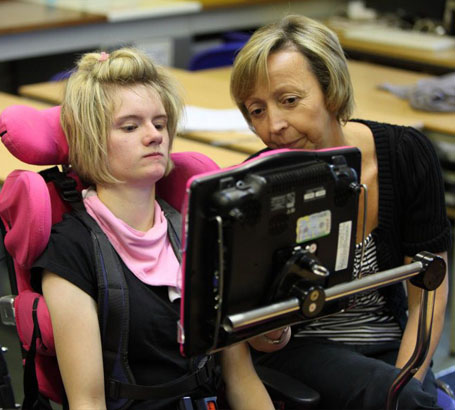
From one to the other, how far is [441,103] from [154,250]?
193cm

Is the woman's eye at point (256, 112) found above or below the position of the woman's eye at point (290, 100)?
below

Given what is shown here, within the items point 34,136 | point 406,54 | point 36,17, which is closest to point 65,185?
point 34,136

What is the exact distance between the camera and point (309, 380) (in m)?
1.81

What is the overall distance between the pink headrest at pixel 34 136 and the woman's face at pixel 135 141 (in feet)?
0.40

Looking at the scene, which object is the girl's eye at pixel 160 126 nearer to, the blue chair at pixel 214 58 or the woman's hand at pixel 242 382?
the woman's hand at pixel 242 382

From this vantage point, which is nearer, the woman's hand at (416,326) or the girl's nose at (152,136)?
the girl's nose at (152,136)

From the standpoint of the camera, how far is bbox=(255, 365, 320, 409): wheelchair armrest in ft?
5.42

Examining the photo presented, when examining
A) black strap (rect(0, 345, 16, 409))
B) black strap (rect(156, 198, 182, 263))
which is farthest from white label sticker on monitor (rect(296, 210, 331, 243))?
black strap (rect(0, 345, 16, 409))

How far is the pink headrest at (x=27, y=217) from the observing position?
147cm

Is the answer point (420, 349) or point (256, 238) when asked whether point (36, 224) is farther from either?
point (420, 349)

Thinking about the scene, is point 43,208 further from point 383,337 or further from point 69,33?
point 69,33

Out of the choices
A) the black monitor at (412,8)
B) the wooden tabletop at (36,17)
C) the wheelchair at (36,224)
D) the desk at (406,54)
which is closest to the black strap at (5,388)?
the wheelchair at (36,224)

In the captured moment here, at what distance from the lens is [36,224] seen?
1.47 metres

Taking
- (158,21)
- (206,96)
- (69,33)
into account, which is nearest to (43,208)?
(206,96)
